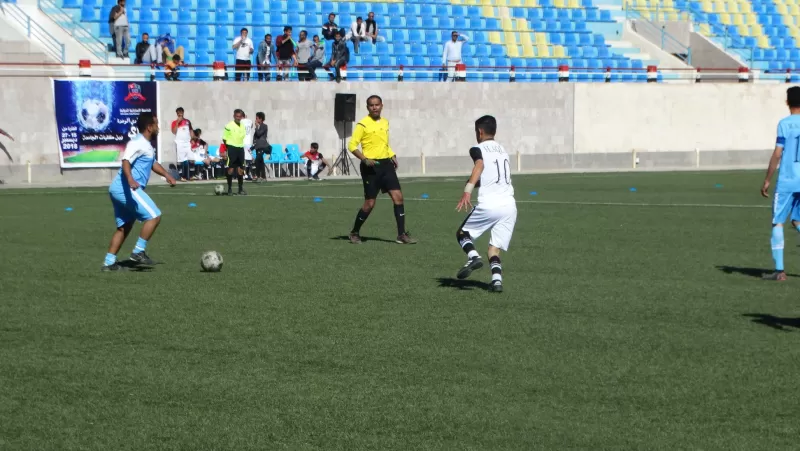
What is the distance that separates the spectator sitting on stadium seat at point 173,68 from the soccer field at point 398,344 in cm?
1631

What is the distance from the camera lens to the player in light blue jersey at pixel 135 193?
13.6m

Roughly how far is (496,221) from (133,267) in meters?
4.58

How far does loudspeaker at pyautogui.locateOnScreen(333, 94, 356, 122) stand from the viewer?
120ft

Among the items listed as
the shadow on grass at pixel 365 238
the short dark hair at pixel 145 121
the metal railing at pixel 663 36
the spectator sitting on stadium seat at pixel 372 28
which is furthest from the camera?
the metal railing at pixel 663 36

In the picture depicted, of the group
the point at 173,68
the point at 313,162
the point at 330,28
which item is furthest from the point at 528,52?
the point at 173,68

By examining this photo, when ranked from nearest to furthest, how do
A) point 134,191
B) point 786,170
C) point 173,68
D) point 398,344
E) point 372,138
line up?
point 398,344, point 786,170, point 134,191, point 372,138, point 173,68

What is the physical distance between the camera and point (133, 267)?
1423 cm

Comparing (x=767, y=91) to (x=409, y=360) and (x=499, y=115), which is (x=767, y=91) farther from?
(x=409, y=360)

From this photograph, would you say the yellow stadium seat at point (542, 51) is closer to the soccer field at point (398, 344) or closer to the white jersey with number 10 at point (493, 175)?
the soccer field at point (398, 344)

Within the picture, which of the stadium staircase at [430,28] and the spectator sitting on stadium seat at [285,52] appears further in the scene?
the stadium staircase at [430,28]

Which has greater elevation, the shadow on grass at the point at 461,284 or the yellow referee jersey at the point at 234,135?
the yellow referee jersey at the point at 234,135

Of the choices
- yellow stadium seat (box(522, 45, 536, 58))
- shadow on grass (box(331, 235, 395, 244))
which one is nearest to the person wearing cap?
Answer: yellow stadium seat (box(522, 45, 536, 58))

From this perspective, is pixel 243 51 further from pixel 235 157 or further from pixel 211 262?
pixel 211 262

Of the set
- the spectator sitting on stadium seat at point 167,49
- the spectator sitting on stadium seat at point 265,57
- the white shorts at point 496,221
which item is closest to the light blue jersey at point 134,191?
the white shorts at point 496,221
